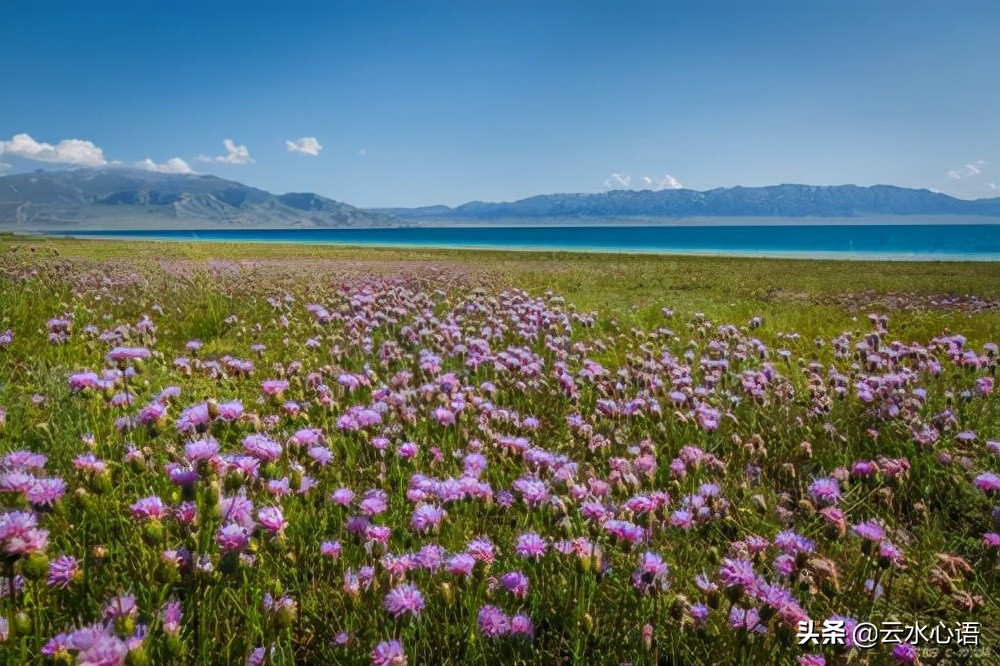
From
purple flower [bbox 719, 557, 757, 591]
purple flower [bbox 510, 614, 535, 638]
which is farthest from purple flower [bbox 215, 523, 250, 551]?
purple flower [bbox 719, 557, 757, 591]

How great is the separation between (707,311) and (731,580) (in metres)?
11.6

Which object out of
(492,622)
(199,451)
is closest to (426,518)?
(492,622)

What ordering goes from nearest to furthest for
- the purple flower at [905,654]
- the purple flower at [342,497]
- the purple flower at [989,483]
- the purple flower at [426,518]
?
1. the purple flower at [905,654]
2. the purple flower at [426,518]
3. the purple flower at [342,497]
4. the purple flower at [989,483]

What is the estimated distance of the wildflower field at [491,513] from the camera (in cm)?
193

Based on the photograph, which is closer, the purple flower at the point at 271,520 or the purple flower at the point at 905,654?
the purple flower at the point at 905,654

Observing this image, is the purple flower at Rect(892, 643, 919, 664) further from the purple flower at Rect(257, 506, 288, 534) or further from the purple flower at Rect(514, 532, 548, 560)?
the purple flower at Rect(257, 506, 288, 534)

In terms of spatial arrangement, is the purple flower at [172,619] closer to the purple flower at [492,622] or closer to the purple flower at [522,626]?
the purple flower at [492,622]

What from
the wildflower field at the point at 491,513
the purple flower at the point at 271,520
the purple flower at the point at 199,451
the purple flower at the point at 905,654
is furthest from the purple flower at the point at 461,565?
the purple flower at the point at 905,654

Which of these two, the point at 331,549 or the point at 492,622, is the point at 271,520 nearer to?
the point at 331,549

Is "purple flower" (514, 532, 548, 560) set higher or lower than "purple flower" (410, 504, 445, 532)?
lower

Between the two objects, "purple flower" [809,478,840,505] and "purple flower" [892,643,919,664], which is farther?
"purple flower" [809,478,840,505]

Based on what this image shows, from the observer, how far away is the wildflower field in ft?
6.33

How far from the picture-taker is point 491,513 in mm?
3012

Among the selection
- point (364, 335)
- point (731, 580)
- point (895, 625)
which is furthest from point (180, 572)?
point (364, 335)
